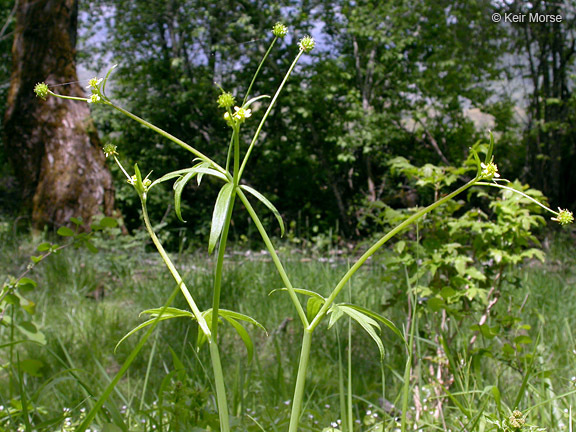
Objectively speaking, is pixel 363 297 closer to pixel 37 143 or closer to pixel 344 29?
pixel 37 143

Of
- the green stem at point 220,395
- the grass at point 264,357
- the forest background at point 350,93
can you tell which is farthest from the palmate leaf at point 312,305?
the forest background at point 350,93

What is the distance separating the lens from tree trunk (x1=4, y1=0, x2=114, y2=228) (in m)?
4.46

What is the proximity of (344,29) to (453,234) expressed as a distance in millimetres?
5458

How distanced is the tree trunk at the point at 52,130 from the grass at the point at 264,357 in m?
0.47

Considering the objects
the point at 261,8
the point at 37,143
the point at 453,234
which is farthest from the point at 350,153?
the point at 453,234

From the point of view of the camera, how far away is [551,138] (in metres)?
6.39

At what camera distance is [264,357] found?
2.44m

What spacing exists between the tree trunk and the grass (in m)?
0.47

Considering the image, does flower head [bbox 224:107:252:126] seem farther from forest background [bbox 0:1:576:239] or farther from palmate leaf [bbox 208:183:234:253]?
forest background [bbox 0:1:576:239]

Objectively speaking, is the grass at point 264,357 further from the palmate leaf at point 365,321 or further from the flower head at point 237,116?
the flower head at point 237,116

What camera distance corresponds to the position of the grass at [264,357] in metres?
1.34

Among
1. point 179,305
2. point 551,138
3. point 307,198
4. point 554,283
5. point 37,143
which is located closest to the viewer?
point 179,305

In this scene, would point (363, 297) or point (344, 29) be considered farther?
point (344, 29)

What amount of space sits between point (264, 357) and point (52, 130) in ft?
10.8
